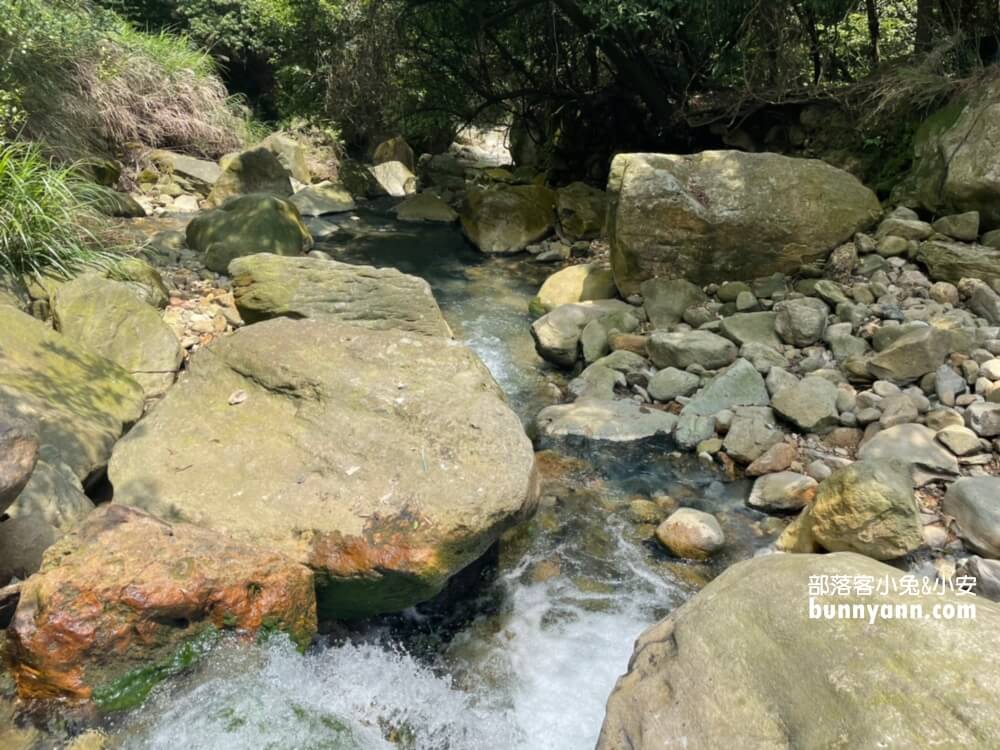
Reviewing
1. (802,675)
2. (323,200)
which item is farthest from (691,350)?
(323,200)

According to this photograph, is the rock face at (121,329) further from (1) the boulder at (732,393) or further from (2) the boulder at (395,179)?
(2) the boulder at (395,179)

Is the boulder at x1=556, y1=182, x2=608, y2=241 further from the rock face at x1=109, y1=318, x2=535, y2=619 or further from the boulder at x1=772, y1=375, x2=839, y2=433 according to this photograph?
the rock face at x1=109, y1=318, x2=535, y2=619

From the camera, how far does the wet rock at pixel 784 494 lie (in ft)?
12.7

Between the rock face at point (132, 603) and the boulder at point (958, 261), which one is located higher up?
the boulder at point (958, 261)

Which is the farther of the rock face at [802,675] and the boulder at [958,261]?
the boulder at [958,261]

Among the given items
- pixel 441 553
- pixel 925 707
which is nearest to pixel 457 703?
pixel 441 553

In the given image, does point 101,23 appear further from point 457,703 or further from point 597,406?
point 457,703

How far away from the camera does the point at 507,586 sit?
134 inches

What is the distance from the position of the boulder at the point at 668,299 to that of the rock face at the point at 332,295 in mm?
1699

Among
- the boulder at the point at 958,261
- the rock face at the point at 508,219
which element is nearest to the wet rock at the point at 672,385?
the boulder at the point at 958,261

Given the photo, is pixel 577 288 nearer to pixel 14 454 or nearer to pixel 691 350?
pixel 691 350

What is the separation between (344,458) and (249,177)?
8500 mm

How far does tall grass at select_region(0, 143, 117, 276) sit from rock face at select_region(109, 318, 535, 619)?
7.43ft

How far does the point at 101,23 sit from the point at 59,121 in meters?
1.72
